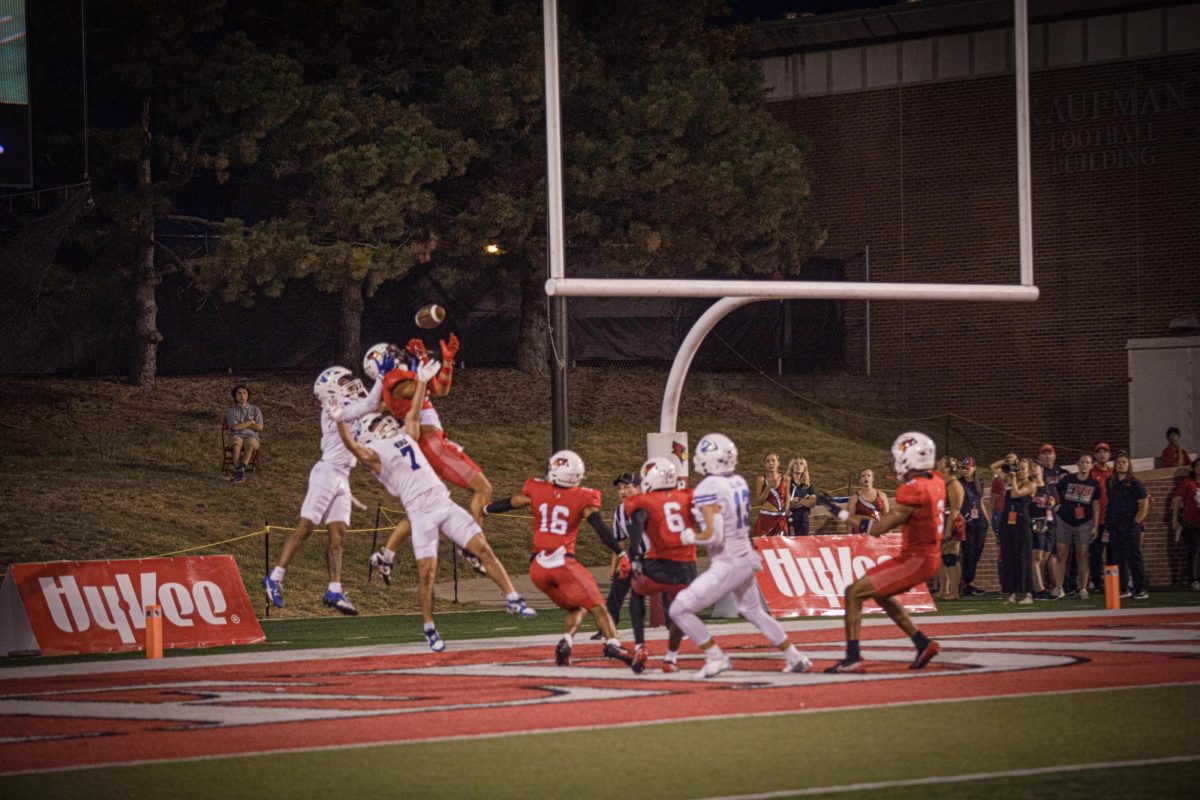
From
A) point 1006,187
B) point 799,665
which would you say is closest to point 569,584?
point 799,665

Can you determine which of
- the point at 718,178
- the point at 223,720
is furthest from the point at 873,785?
the point at 718,178

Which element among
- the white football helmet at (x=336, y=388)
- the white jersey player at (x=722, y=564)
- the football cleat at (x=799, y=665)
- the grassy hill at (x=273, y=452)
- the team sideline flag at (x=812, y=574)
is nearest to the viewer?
the white jersey player at (x=722, y=564)

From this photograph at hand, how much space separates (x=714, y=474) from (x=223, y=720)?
146 inches

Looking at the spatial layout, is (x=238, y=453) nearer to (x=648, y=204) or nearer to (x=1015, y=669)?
(x=648, y=204)

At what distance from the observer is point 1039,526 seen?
64.8 feet

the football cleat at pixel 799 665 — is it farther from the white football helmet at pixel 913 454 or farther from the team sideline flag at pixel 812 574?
the team sideline flag at pixel 812 574

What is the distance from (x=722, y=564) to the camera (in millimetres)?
11578

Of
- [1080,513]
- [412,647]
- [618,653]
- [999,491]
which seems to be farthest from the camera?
[999,491]

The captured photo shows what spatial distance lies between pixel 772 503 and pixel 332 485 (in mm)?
6447

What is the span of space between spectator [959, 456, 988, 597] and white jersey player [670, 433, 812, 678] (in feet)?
28.4

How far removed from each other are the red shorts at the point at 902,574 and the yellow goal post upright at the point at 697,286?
4043 mm

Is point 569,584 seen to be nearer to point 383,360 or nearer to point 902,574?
point 902,574

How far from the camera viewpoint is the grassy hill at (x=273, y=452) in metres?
23.9

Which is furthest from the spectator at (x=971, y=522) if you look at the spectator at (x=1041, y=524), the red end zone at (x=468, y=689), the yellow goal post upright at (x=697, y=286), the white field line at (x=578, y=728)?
the white field line at (x=578, y=728)
